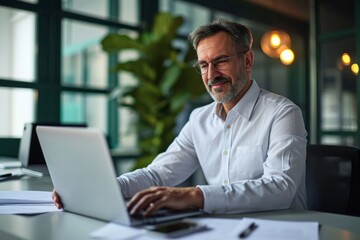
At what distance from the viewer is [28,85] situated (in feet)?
12.0

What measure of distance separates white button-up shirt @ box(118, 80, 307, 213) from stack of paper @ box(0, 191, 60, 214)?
0.84 feet

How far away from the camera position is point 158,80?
388 cm

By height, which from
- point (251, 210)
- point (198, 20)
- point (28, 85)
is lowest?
point (251, 210)

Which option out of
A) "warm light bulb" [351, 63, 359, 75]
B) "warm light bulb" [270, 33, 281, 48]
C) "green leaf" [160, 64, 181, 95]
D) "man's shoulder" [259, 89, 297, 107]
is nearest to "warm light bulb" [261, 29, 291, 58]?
"warm light bulb" [270, 33, 281, 48]

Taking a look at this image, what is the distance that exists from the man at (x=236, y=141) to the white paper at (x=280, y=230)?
6.2 inches

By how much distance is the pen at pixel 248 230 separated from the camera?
83 centimetres

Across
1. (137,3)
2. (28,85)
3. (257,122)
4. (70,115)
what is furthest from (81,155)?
(137,3)

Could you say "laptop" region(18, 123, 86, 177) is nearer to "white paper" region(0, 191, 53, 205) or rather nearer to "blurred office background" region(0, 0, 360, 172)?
"white paper" region(0, 191, 53, 205)

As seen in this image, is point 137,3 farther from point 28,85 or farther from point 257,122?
point 257,122

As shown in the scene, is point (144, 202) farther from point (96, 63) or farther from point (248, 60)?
point (96, 63)

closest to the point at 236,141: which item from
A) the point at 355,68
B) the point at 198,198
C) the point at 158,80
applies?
the point at 198,198

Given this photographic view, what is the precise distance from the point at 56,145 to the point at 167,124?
9.25 feet

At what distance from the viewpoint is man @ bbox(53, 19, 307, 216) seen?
1191 millimetres

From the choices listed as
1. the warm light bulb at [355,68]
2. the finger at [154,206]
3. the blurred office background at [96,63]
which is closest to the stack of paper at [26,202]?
the finger at [154,206]
